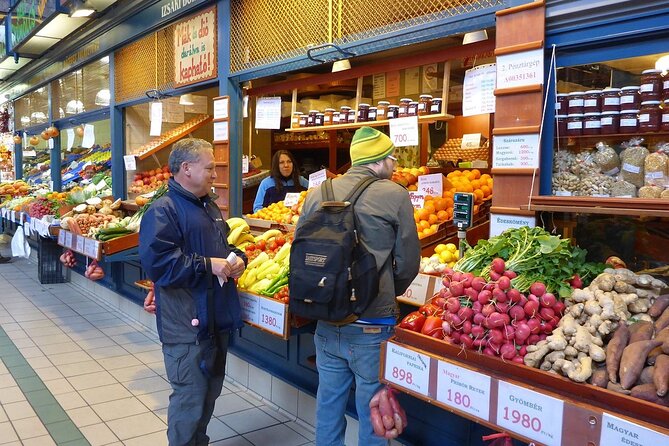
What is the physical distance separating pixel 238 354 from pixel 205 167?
2230 millimetres

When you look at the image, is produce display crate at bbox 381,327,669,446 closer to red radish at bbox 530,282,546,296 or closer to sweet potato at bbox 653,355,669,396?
sweet potato at bbox 653,355,669,396

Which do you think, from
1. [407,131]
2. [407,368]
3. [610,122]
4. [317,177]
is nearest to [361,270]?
[407,368]

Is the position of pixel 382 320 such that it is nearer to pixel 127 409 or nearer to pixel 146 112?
pixel 127 409

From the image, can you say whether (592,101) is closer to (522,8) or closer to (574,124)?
(574,124)

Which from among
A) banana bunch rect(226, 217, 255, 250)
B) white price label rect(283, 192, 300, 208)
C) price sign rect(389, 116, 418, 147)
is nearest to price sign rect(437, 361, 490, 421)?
price sign rect(389, 116, 418, 147)

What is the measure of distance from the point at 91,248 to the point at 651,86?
500cm

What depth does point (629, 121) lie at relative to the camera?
101 inches

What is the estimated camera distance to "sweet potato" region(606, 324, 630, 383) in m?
1.87

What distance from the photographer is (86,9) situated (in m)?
7.29

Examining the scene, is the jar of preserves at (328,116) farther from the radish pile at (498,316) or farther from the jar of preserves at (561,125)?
the radish pile at (498,316)

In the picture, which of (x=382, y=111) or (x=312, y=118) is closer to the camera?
(x=382, y=111)

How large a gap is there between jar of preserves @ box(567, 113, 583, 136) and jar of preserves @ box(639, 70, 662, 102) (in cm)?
28

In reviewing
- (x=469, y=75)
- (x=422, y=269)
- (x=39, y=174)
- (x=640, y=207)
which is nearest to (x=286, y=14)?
(x=469, y=75)

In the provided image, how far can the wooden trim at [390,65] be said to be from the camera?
3727 millimetres
